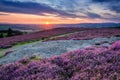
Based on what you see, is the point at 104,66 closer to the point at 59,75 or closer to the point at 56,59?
the point at 59,75

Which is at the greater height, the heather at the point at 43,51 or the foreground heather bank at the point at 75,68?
the foreground heather bank at the point at 75,68

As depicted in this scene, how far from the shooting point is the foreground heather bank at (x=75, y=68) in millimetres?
10156

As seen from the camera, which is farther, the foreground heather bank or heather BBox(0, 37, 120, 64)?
heather BBox(0, 37, 120, 64)

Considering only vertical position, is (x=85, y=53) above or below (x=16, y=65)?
above

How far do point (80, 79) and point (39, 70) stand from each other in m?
3.05

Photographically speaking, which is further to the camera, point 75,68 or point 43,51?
point 43,51

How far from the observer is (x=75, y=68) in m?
11.6

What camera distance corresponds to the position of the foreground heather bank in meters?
10.2

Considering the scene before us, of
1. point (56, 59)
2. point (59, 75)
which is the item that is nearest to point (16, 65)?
point (56, 59)

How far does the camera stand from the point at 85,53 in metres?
13.9

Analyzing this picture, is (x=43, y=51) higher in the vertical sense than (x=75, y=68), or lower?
lower

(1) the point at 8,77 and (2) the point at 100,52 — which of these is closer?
(1) the point at 8,77

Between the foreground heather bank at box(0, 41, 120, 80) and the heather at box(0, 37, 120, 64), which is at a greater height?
the foreground heather bank at box(0, 41, 120, 80)

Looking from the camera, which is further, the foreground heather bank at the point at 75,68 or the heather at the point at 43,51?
the heather at the point at 43,51
